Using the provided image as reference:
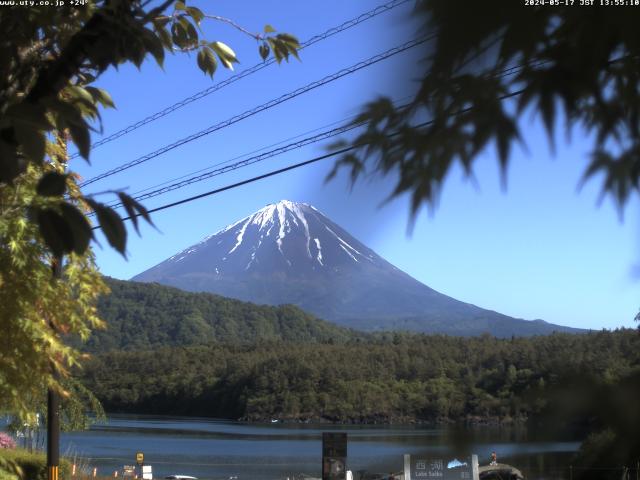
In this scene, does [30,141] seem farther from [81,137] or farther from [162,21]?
[162,21]

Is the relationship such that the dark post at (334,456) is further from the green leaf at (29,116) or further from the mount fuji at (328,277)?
the mount fuji at (328,277)

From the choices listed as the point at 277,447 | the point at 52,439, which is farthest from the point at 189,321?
the point at 52,439

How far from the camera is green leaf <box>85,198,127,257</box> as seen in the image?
228 cm

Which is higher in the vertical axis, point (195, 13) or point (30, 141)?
point (195, 13)

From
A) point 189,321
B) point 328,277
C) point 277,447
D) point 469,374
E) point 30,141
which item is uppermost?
point 189,321

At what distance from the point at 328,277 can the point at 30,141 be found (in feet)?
4.40

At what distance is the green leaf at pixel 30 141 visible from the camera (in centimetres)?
229

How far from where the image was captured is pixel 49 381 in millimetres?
6637

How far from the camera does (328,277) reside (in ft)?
4.40

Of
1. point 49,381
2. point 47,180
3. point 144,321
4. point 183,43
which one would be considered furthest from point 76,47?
point 144,321

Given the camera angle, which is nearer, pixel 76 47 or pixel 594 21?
pixel 594 21

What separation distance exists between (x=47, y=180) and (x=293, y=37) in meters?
2.31

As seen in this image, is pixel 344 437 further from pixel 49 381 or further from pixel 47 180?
pixel 47 180

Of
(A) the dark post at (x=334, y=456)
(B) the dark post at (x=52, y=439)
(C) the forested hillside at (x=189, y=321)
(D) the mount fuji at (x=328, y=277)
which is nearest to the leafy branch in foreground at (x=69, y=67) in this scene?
(D) the mount fuji at (x=328, y=277)
